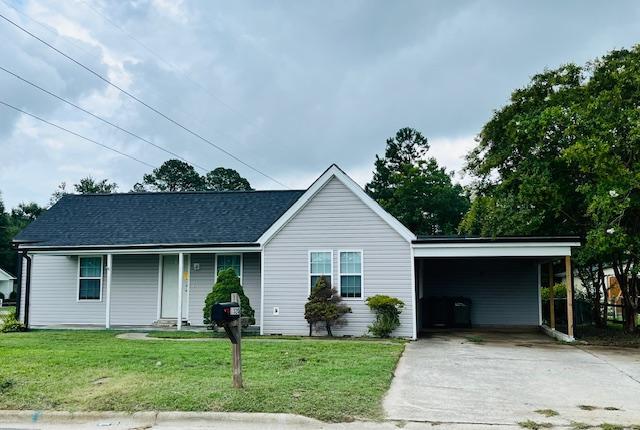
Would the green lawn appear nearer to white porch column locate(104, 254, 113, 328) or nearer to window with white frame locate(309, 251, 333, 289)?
window with white frame locate(309, 251, 333, 289)

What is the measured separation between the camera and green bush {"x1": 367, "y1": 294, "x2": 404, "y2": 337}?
1392cm

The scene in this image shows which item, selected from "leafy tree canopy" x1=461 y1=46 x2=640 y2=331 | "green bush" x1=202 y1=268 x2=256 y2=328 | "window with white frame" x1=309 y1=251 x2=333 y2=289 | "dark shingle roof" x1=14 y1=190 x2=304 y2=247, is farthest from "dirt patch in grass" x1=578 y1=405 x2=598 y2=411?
"dark shingle roof" x1=14 y1=190 x2=304 y2=247

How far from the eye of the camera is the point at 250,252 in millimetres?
16688

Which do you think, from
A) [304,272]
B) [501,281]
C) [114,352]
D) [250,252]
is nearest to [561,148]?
[501,281]

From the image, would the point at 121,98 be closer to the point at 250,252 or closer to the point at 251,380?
the point at 250,252

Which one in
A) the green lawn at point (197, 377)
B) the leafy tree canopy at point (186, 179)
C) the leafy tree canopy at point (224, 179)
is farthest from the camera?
the leafy tree canopy at point (186, 179)

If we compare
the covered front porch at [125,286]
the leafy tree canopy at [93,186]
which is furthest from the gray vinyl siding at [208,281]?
the leafy tree canopy at [93,186]

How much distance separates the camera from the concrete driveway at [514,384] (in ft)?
19.7

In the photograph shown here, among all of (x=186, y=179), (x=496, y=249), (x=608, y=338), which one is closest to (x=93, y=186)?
(x=186, y=179)

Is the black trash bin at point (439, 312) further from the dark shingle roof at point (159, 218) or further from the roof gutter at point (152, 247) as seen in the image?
the roof gutter at point (152, 247)

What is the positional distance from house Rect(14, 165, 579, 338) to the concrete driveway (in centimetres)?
275

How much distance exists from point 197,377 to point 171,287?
10241 millimetres

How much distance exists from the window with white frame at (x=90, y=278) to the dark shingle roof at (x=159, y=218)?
2.94ft

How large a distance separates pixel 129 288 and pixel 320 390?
494 inches
